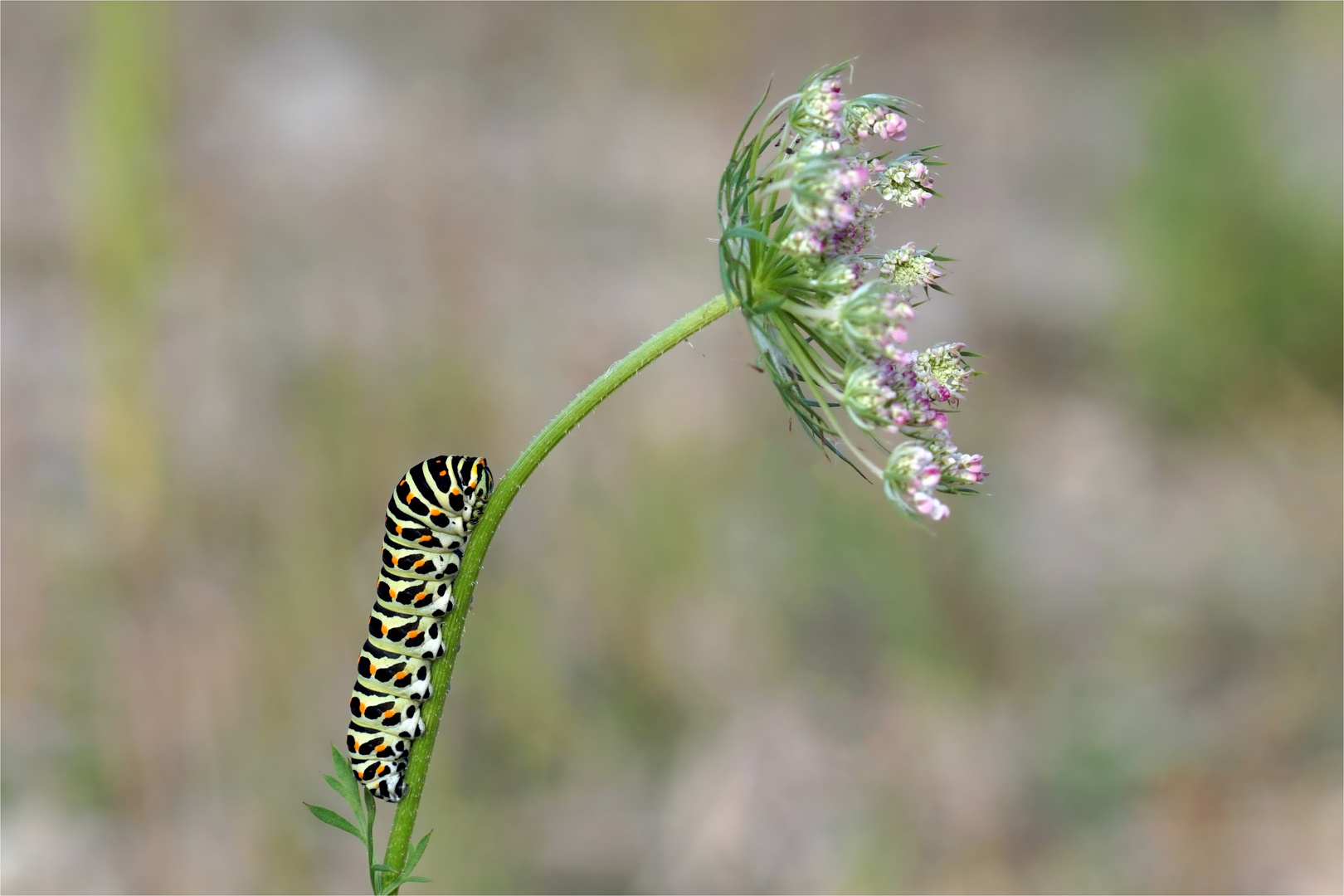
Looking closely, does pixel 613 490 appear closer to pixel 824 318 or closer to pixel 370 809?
pixel 370 809

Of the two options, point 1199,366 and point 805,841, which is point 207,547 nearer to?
point 805,841

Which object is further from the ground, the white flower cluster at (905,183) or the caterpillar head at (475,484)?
the white flower cluster at (905,183)

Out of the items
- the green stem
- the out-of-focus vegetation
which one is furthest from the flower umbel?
the out-of-focus vegetation

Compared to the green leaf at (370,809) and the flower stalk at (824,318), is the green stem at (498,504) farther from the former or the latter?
the green leaf at (370,809)

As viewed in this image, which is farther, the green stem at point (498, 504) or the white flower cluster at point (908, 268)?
the white flower cluster at point (908, 268)

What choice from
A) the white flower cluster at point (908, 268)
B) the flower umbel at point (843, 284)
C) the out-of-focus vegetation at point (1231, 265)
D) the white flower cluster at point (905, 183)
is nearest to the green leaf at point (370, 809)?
the flower umbel at point (843, 284)

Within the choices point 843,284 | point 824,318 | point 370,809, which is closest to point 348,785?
point 370,809

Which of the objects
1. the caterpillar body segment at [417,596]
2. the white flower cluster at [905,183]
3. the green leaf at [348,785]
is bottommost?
the green leaf at [348,785]
